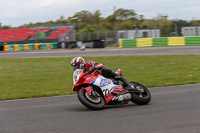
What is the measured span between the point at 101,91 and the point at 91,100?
1.28 ft

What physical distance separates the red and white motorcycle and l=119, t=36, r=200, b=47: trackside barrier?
26.4 meters

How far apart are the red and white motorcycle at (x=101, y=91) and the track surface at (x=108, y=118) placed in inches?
6.7

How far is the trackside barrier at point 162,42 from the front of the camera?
106 ft

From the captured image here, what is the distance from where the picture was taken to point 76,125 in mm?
5457

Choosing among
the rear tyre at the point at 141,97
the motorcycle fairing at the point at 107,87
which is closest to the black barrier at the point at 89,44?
the rear tyre at the point at 141,97

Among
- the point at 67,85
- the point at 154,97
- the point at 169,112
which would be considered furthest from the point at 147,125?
the point at 67,85

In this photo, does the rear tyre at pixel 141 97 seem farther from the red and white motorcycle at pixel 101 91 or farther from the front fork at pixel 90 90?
the front fork at pixel 90 90

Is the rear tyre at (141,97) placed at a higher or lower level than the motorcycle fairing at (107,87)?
lower

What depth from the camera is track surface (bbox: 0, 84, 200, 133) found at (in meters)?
5.09

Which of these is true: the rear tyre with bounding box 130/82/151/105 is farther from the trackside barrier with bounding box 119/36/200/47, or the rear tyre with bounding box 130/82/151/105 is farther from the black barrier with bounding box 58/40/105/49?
the black barrier with bounding box 58/40/105/49

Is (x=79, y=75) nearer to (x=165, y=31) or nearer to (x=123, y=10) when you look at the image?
(x=165, y=31)

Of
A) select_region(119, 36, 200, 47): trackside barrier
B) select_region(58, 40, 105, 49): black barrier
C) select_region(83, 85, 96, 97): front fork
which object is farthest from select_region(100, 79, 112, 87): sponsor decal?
select_region(58, 40, 105, 49): black barrier

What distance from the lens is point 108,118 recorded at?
588cm

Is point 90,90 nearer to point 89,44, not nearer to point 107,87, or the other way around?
point 107,87
